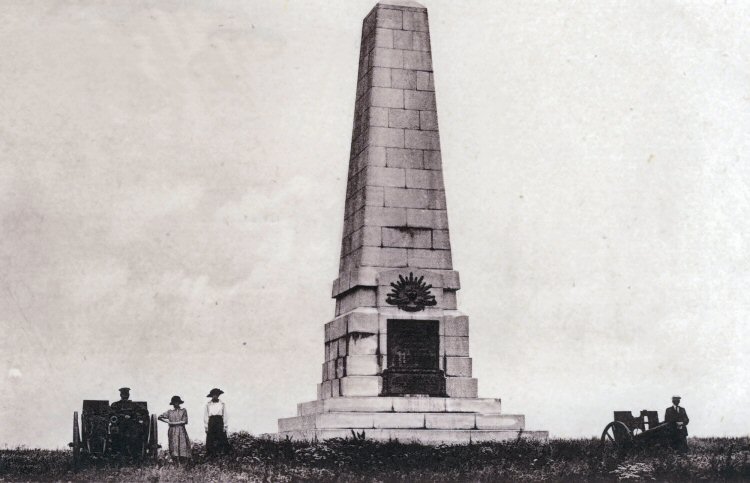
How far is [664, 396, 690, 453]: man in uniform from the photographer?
17891mm

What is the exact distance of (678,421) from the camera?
18.2 m

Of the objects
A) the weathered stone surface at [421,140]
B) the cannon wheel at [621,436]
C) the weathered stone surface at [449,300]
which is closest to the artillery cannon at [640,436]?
the cannon wheel at [621,436]

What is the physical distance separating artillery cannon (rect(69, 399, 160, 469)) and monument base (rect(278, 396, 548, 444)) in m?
2.56

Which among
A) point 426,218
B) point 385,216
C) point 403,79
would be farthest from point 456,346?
point 403,79

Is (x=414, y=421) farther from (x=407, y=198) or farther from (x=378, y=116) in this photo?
(x=378, y=116)

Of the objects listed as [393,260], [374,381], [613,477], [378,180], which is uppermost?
[378,180]

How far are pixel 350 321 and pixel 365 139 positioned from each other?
3559 millimetres

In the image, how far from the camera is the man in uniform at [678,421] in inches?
704

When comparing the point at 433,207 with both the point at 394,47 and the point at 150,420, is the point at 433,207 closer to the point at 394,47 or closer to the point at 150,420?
the point at 394,47

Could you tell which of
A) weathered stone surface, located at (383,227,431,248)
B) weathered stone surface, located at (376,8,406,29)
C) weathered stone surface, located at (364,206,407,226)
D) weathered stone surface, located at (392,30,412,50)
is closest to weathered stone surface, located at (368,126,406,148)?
weathered stone surface, located at (364,206,407,226)

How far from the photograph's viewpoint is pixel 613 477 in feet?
49.7

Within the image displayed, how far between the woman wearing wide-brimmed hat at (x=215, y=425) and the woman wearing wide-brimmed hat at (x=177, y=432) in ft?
1.40

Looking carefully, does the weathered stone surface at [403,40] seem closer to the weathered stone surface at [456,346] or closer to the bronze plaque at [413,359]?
the bronze plaque at [413,359]

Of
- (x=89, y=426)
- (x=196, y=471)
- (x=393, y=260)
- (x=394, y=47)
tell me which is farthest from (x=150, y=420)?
(x=394, y=47)
